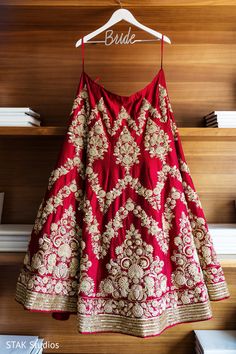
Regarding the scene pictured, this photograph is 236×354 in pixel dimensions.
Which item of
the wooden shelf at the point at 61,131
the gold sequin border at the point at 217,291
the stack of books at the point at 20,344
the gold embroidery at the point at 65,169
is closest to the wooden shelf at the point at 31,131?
the wooden shelf at the point at 61,131

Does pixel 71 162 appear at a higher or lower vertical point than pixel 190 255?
higher

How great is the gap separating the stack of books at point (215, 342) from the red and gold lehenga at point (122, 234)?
0.27 meters

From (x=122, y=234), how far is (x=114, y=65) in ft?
2.16

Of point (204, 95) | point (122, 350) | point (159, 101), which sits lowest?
point (122, 350)

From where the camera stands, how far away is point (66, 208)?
75 cm

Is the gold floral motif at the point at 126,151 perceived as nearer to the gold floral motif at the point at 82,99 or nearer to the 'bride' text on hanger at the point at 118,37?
the gold floral motif at the point at 82,99

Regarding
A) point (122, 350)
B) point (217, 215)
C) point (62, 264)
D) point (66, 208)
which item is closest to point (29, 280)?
point (62, 264)

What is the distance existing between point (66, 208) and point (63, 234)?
0.07 metres

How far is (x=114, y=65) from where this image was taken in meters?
1.06

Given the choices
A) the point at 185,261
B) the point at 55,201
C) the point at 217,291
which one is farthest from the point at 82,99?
the point at 217,291

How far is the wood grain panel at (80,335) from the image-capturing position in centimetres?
102

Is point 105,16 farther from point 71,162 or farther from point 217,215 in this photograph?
point 217,215

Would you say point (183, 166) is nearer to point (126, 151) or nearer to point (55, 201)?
point (126, 151)

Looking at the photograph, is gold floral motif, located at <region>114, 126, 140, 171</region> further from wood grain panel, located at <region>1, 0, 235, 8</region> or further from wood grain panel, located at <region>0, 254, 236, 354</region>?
wood grain panel, located at <region>0, 254, 236, 354</region>
